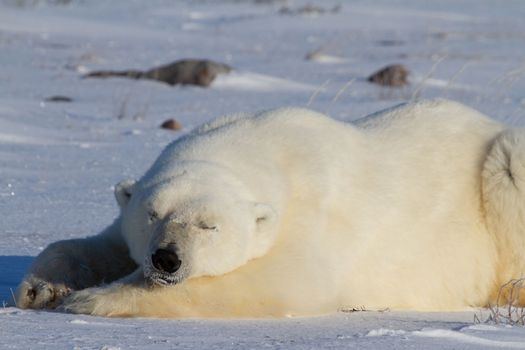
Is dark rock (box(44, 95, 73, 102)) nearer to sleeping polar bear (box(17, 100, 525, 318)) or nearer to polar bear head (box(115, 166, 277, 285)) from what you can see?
sleeping polar bear (box(17, 100, 525, 318))

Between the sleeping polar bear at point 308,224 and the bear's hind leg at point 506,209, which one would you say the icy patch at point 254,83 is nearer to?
the sleeping polar bear at point 308,224

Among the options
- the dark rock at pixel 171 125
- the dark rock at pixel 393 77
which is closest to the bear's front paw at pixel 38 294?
the dark rock at pixel 171 125

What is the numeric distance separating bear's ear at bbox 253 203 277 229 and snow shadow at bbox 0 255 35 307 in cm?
97

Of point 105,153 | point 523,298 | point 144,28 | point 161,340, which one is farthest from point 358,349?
point 144,28

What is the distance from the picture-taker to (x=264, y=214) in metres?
3.88

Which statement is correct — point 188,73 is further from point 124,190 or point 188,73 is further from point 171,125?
point 124,190

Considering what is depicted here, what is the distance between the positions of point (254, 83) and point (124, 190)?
9401mm

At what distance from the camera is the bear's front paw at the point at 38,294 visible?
408cm

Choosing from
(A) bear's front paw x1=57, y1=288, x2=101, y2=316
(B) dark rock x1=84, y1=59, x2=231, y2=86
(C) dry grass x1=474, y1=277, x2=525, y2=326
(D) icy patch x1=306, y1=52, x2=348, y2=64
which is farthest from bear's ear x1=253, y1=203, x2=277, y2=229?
(D) icy patch x1=306, y1=52, x2=348, y2=64

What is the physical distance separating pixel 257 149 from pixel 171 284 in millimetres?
675

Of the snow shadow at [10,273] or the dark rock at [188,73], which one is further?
the dark rock at [188,73]

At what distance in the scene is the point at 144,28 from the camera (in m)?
23.2

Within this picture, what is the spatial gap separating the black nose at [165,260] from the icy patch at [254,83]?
935 centimetres

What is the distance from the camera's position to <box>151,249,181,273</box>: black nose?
12.2 ft
